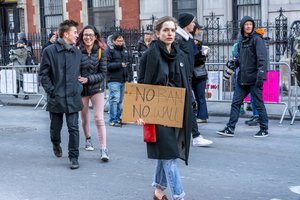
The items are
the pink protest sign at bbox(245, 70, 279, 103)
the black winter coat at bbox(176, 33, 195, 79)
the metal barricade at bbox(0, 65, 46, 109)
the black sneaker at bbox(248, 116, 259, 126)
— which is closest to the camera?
the black winter coat at bbox(176, 33, 195, 79)

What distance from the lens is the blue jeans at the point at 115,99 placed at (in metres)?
10.8

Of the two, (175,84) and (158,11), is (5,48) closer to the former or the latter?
(158,11)

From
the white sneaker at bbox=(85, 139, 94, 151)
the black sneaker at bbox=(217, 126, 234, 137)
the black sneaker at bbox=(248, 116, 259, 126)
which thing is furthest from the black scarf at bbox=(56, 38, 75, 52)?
the black sneaker at bbox=(248, 116, 259, 126)

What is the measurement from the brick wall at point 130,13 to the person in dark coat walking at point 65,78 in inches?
468

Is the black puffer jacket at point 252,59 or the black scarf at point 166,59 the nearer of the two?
the black scarf at point 166,59

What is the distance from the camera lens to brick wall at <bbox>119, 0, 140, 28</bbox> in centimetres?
1922

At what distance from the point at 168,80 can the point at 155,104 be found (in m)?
0.28

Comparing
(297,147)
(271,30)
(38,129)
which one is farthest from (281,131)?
(271,30)

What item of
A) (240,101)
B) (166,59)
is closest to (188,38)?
(240,101)

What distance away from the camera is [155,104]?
17.4ft

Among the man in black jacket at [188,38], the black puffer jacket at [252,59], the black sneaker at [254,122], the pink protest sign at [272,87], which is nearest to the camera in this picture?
the man in black jacket at [188,38]

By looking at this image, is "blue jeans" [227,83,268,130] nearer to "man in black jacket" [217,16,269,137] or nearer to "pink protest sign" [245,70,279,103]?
"man in black jacket" [217,16,269,137]

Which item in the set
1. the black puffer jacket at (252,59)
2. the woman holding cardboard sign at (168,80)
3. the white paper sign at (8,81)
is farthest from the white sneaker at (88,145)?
the white paper sign at (8,81)

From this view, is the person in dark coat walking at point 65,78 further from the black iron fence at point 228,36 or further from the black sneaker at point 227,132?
the black iron fence at point 228,36
